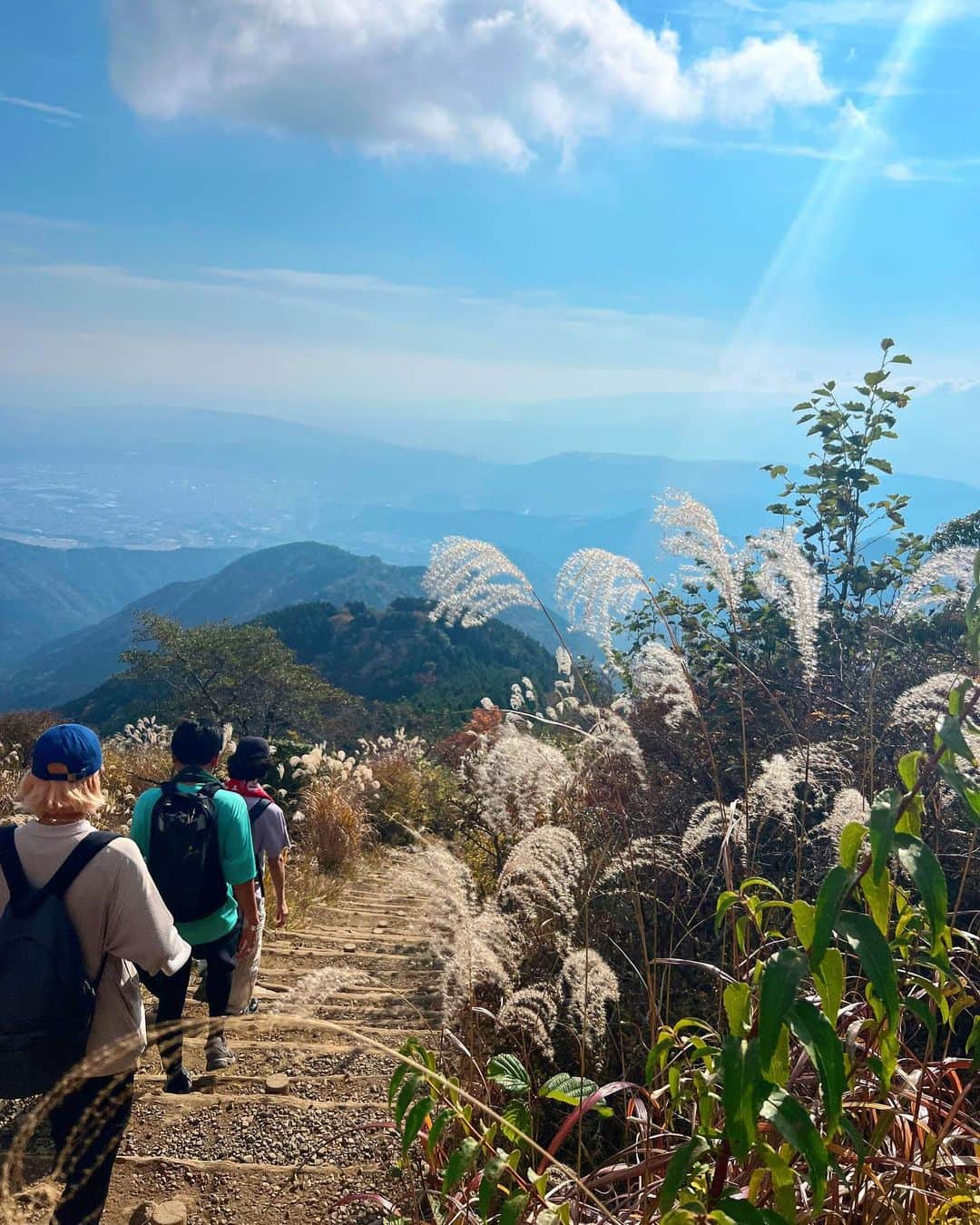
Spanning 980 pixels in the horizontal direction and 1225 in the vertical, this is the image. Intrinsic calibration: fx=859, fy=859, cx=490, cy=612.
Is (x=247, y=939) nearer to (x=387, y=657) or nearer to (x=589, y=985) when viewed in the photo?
(x=589, y=985)

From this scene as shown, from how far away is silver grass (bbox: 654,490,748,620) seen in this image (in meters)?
2.91

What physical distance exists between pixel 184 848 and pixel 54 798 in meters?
1.00

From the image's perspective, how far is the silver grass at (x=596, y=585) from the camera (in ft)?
9.87

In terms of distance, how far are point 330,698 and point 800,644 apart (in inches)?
1202

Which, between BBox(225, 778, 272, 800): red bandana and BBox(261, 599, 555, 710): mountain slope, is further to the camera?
BBox(261, 599, 555, 710): mountain slope

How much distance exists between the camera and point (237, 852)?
3625 mm

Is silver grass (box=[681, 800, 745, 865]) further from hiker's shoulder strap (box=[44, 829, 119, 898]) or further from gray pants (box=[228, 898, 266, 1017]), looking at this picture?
gray pants (box=[228, 898, 266, 1017])

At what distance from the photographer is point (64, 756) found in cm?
260

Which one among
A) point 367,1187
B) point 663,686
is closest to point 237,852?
point 367,1187

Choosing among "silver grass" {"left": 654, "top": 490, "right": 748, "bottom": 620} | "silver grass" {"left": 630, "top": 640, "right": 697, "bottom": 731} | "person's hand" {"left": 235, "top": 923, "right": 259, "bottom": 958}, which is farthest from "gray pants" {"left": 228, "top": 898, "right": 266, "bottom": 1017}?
"silver grass" {"left": 654, "top": 490, "right": 748, "bottom": 620}

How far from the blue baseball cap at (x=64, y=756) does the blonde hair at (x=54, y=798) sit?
0.01 metres

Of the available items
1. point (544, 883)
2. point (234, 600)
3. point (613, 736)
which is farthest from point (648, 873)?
point (234, 600)

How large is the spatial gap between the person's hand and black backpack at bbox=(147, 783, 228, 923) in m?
0.34

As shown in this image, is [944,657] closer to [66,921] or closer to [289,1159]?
[289,1159]
